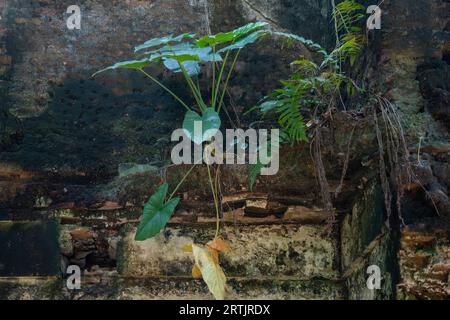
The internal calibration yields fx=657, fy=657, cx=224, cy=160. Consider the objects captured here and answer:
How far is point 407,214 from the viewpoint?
2652mm

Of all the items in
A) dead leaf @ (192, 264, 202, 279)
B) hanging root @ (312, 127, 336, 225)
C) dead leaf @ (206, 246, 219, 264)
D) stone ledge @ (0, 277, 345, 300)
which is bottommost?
stone ledge @ (0, 277, 345, 300)

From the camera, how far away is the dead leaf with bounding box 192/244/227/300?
2699 millimetres

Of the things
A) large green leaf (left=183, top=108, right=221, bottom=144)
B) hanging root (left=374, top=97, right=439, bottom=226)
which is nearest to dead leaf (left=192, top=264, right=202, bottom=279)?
large green leaf (left=183, top=108, right=221, bottom=144)

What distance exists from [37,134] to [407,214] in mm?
1928

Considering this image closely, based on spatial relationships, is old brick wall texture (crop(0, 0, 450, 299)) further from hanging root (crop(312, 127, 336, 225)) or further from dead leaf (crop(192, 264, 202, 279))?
dead leaf (crop(192, 264, 202, 279))

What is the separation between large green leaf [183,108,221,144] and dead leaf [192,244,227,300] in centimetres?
45

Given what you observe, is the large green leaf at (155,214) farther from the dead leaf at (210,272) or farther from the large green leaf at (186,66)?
the large green leaf at (186,66)

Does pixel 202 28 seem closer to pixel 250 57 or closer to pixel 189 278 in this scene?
pixel 250 57

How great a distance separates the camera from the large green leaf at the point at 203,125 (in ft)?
8.64

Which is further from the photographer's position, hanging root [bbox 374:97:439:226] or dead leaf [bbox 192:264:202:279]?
dead leaf [bbox 192:264:202:279]

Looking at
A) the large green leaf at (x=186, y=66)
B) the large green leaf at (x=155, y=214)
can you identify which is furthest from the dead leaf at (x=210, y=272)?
the large green leaf at (x=186, y=66)
